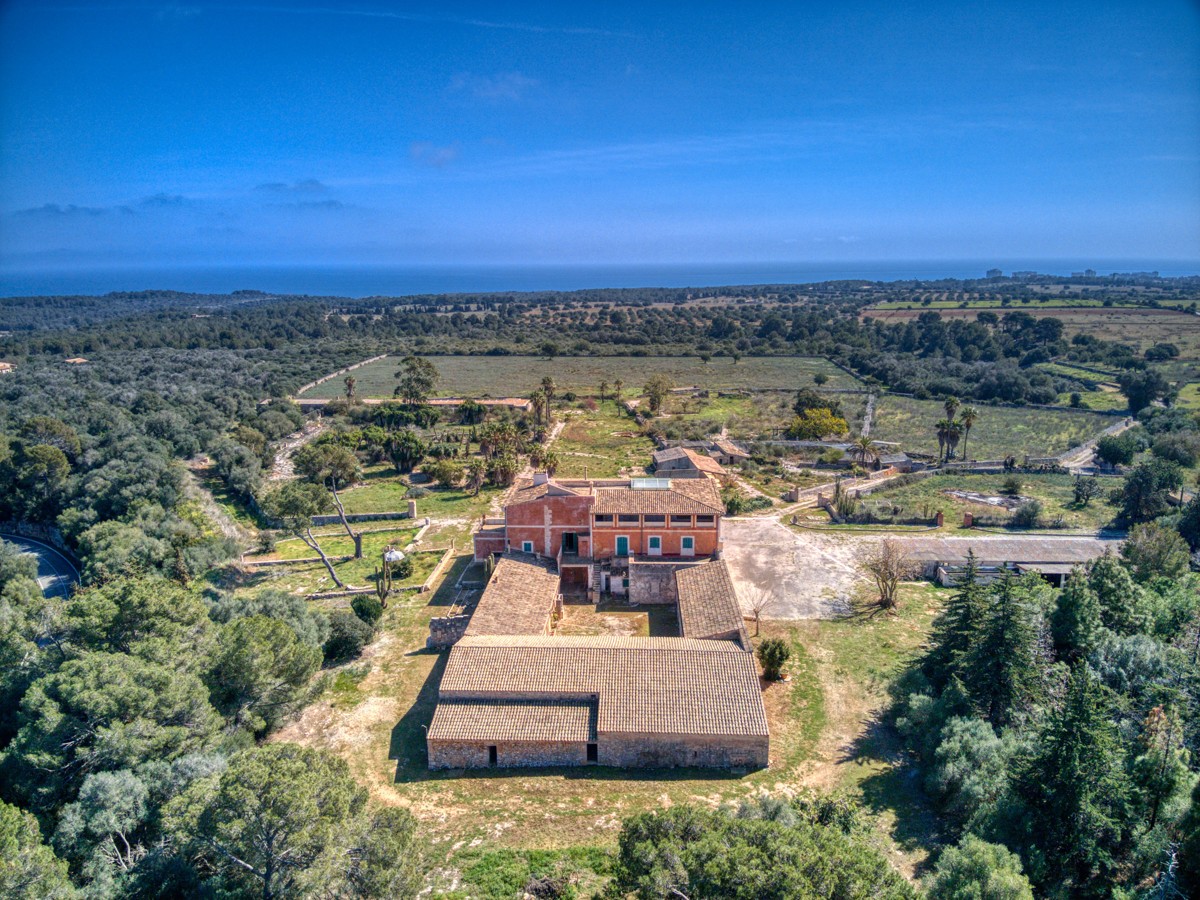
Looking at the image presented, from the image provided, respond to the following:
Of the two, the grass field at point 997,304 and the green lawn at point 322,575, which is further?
the grass field at point 997,304

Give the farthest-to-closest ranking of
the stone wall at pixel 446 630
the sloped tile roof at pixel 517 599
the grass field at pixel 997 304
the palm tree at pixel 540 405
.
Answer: the grass field at pixel 997 304, the palm tree at pixel 540 405, the stone wall at pixel 446 630, the sloped tile roof at pixel 517 599

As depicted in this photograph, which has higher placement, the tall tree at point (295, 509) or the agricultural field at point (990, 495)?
the tall tree at point (295, 509)

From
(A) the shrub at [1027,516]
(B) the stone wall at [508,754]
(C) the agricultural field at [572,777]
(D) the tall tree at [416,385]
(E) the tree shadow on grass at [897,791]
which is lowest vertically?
(E) the tree shadow on grass at [897,791]

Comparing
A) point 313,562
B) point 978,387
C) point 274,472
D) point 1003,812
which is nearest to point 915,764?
point 1003,812

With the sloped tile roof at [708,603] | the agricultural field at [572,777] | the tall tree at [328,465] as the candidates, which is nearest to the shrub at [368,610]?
the agricultural field at [572,777]

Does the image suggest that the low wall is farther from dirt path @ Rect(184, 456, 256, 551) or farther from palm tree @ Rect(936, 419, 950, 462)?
palm tree @ Rect(936, 419, 950, 462)

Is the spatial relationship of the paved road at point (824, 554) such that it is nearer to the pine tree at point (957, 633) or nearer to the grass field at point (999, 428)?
the pine tree at point (957, 633)

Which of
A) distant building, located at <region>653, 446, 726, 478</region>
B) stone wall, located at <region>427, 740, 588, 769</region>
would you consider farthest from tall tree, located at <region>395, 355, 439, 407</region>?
stone wall, located at <region>427, 740, 588, 769</region>

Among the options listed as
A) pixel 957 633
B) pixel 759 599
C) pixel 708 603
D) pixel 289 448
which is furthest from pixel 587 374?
pixel 957 633
